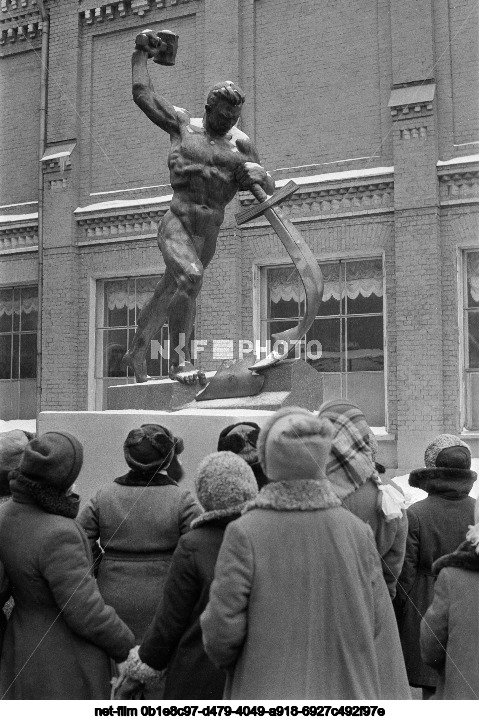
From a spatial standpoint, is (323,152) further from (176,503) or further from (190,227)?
(176,503)

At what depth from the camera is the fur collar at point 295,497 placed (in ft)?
6.37

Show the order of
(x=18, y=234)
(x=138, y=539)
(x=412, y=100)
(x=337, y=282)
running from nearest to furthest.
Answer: (x=138, y=539)
(x=412, y=100)
(x=337, y=282)
(x=18, y=234)

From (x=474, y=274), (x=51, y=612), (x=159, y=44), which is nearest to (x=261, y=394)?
(x=159, y=44)

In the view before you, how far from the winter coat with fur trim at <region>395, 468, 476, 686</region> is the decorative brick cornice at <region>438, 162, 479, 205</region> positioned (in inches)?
301

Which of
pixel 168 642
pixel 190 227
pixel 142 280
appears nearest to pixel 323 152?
pixel 142 280

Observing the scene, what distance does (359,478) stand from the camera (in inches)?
106

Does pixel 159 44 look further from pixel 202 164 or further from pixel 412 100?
pixel 412 100

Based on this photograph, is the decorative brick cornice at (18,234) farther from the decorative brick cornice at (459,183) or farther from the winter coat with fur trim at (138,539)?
the winter coat with fur trim at (138,539)

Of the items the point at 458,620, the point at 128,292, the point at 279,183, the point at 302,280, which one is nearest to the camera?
the point at 458,620

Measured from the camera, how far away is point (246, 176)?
520cm

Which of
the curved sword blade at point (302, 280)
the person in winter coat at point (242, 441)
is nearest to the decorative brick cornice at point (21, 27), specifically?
the curved sword blade at point (302, 280)

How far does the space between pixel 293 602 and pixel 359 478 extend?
0.88 m

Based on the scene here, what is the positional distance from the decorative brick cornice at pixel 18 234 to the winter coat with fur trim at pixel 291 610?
39.5 feet

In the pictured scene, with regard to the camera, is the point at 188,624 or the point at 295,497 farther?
the point at 188,624
